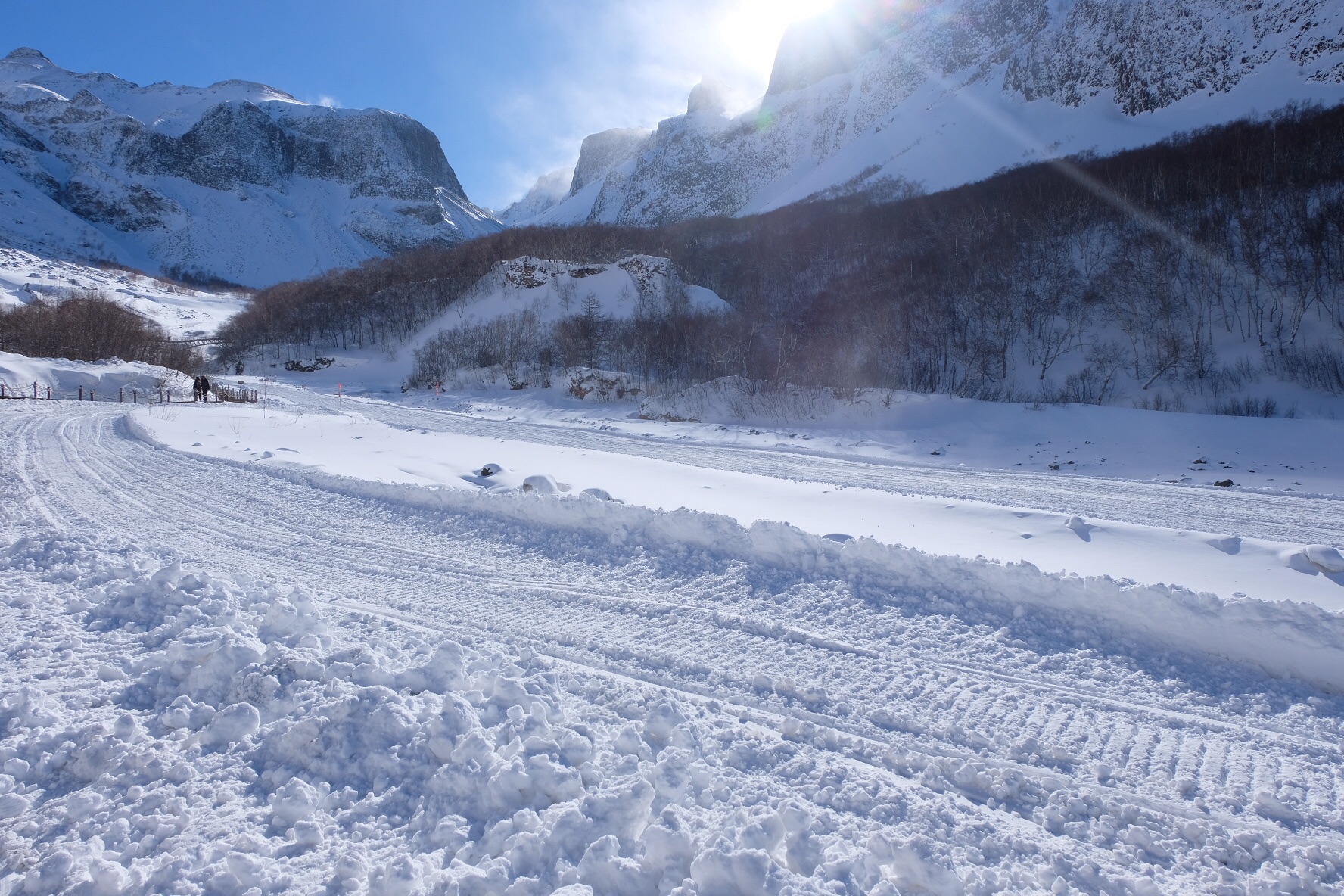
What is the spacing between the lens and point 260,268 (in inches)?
5143

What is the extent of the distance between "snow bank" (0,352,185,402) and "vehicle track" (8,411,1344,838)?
26.2m

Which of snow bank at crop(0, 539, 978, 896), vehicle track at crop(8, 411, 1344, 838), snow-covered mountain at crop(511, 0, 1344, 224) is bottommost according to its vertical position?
snow bank at crop(0, 539, 978, 896)

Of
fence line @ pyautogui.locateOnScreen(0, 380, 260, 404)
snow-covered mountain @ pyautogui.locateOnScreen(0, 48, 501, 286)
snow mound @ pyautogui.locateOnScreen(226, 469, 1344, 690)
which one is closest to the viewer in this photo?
snow mound @ pyautogui.locateOnScreen(226, 469, 1344, 690)

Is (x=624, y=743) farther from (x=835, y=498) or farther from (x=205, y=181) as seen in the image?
(x=205, y=181)

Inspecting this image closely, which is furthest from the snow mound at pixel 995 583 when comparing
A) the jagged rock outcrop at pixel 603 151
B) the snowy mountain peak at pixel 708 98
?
the jagged rock outcrop at pixel 603 151

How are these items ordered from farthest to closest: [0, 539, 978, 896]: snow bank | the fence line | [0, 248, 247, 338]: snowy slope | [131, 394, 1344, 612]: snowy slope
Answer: [0, 248, 247, 338]: snowy slope < the fence line < [131, 394, 1344, 612]: snowy slope < [0, 539, 978, 896]: snow bank

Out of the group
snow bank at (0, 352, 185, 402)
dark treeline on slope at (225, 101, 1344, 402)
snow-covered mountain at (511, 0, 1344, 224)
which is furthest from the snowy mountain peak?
snow bank at (0, 352, 185, 402)

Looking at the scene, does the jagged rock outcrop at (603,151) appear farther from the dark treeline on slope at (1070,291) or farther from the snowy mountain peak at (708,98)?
the dark treeline on slope at (1070,291)

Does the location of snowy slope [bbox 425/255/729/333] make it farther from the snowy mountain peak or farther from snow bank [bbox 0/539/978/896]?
the snowy mountain peak

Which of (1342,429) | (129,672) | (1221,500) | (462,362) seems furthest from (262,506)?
(462,362)

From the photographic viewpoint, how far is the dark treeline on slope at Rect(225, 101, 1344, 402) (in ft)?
91.0

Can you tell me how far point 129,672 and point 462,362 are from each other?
4040 centimetres

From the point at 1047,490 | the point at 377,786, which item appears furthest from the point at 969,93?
the point at 377,786

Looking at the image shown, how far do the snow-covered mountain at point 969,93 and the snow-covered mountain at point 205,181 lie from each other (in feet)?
226
